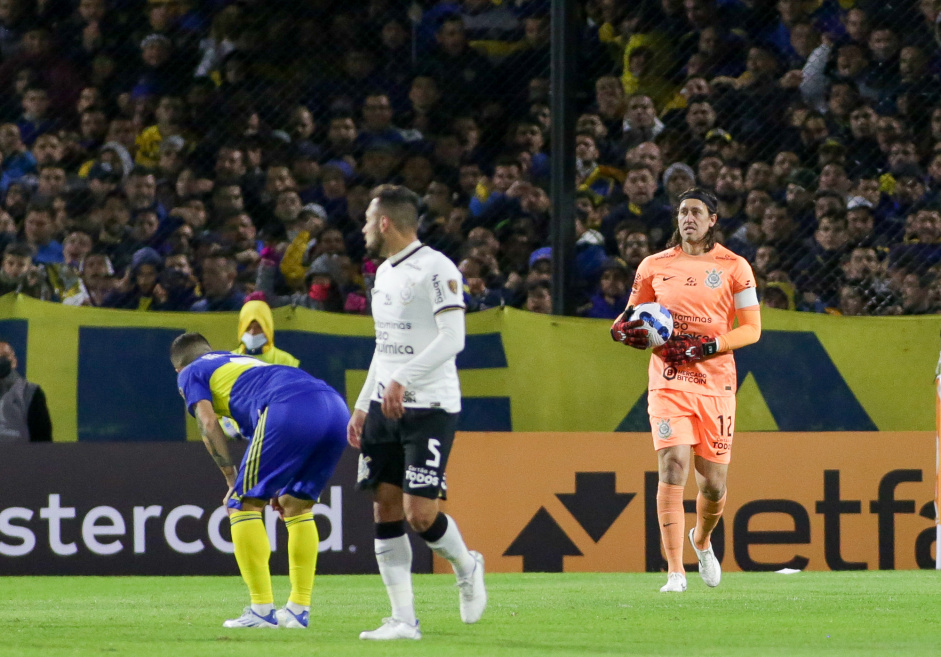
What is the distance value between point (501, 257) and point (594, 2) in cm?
242

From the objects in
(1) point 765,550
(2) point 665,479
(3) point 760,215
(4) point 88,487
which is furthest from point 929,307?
(4) point 88,487

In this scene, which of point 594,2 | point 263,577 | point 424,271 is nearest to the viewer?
point 424,271

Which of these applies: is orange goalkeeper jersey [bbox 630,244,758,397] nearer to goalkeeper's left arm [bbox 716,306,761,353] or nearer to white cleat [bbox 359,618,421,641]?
goalkeeper's left arm [bbox 716,306,761,353]

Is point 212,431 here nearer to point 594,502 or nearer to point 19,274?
point 594,502

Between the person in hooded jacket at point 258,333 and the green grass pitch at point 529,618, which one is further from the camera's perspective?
the person in hooded jacket at point 258,333

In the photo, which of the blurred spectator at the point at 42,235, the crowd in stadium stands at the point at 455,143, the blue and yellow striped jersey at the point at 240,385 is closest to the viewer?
the blue and yellow striped jersey at the point at 240,385

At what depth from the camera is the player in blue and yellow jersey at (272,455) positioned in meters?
6.28

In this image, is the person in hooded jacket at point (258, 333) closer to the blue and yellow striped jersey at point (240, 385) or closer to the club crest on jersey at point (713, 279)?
the club crest on jersey at point (713, 279)

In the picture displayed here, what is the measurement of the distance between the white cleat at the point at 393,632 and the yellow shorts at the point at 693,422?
2.66 m

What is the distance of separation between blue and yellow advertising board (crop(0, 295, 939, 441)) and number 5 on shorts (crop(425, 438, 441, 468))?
4953 mm

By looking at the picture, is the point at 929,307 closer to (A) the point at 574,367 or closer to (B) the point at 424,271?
(A) the point at 574,367

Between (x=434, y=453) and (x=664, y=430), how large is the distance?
260 centimetres

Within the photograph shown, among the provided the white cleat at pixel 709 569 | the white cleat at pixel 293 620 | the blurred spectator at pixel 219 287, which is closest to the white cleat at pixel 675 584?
the white cleat at pixel 709 569

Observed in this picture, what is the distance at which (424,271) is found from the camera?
579 centimetres
